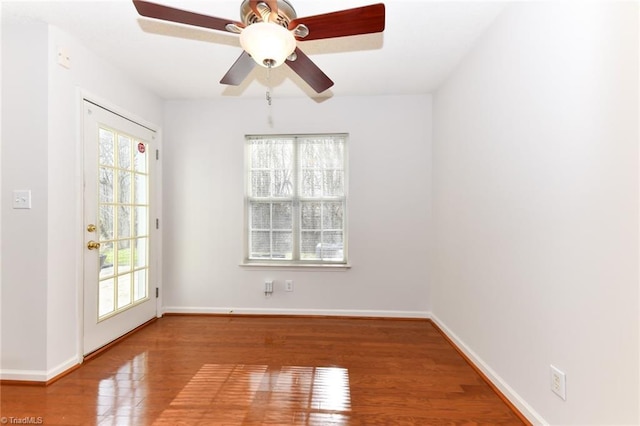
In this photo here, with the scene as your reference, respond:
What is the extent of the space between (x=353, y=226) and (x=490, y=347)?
5.48 ft

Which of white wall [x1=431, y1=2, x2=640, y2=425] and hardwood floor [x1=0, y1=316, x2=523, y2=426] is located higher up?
white wall [x1=431, y1=2, x2=640, y2=425]

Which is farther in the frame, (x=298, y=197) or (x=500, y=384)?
(x=298, y=197)

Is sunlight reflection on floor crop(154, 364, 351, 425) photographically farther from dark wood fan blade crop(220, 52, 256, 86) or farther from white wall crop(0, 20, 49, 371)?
dark wood fan blade crop(220, 52, 256, 86)

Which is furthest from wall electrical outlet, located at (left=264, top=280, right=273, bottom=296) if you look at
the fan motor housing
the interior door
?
the fan motor housing

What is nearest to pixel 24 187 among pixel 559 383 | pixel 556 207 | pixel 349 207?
pixel 349 207

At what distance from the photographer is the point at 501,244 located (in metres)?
1.84

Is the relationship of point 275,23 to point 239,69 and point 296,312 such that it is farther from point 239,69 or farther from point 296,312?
point 296,312

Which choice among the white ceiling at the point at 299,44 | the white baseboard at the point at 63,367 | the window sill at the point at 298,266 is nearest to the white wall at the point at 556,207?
the white ceiling at the point at 299,44

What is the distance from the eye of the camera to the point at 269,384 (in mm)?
1909

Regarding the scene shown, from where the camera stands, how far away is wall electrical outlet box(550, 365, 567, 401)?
1.34m

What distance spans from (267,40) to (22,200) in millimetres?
2111

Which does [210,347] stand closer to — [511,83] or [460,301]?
[460,301]

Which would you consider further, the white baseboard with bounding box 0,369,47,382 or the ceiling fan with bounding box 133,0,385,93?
the white baseboard with bounding box 0,369,47,382

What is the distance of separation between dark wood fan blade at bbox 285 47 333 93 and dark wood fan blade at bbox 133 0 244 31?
36cm
